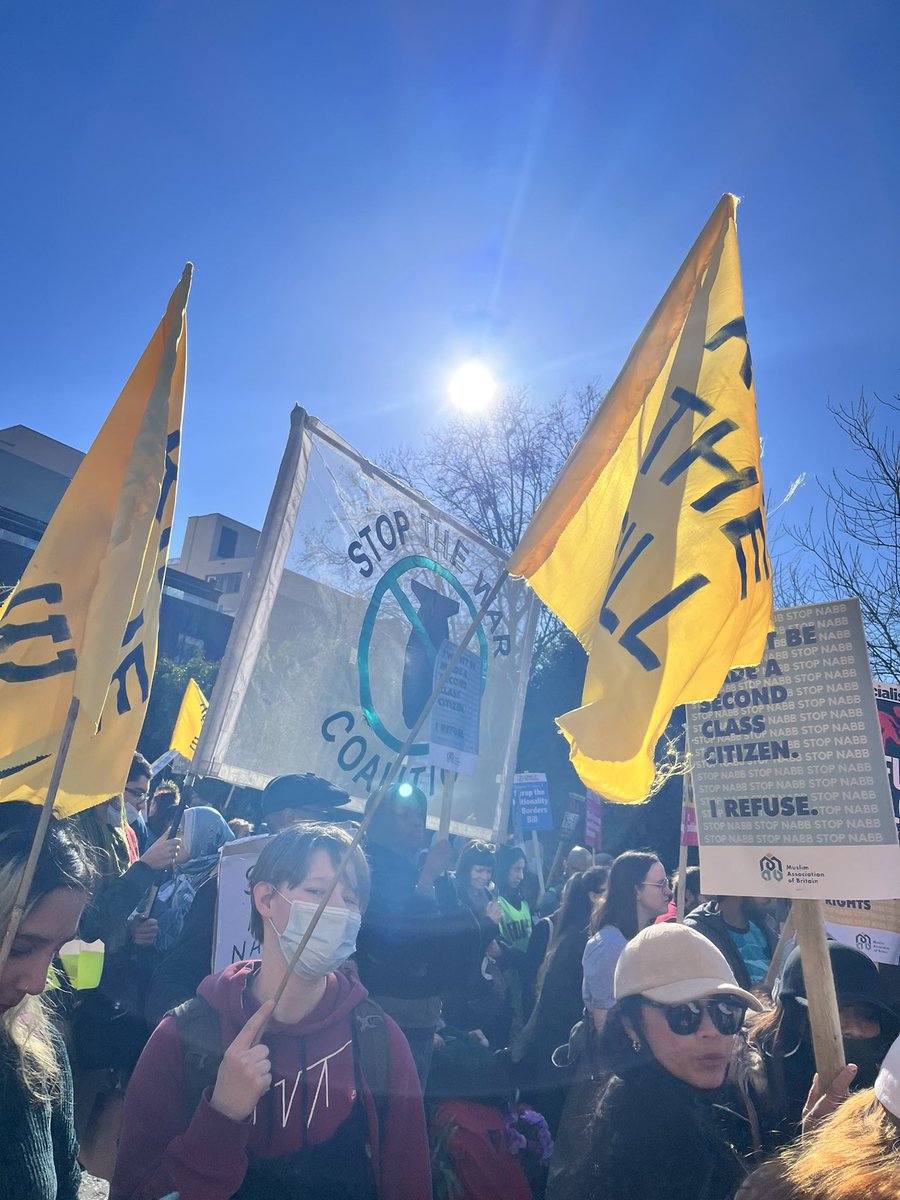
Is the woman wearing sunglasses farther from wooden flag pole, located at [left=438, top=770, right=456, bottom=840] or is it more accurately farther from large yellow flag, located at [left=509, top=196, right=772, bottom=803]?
wooden flag pole, located at [left=438, top=770, right=456, bottom=840]

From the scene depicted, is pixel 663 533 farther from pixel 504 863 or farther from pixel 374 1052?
pixel 504 863

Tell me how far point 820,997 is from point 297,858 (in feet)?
4.81

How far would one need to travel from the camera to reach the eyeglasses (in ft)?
7.59

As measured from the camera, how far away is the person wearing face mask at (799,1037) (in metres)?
2.46

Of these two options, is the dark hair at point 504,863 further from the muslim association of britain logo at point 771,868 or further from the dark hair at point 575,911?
the muslim association of britain logo at point 771,868

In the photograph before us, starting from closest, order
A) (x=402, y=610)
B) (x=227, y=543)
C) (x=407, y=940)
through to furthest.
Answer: (x=407, y=940) → (x=402, y=610) → (x=227, y=543)

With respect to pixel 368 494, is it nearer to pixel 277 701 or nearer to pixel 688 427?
pixel 277 701

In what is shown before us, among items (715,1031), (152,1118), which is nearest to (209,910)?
(152,1118)

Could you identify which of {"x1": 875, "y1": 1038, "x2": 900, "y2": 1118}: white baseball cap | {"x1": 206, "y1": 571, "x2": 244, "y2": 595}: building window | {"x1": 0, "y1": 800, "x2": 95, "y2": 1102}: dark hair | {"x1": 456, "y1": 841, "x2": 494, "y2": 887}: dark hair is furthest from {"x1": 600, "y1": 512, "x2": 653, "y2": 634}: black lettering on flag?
{"x1": 206, "y1": 571, "x2": 244, "y2": 595}: building window

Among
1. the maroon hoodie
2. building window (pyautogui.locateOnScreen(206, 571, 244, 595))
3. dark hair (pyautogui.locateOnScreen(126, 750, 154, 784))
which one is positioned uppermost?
building window (pyautogui.locateOnScreen(206, 571, 244, 595))

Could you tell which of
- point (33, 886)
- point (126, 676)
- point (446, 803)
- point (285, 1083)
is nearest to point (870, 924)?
point (446, 803)

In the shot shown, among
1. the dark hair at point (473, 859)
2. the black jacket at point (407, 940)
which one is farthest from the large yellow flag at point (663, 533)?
the dark hair at point (473, 859)

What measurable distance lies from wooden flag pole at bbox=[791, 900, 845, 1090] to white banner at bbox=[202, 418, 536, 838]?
2.00 meters

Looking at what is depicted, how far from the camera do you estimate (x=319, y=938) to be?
221cm
